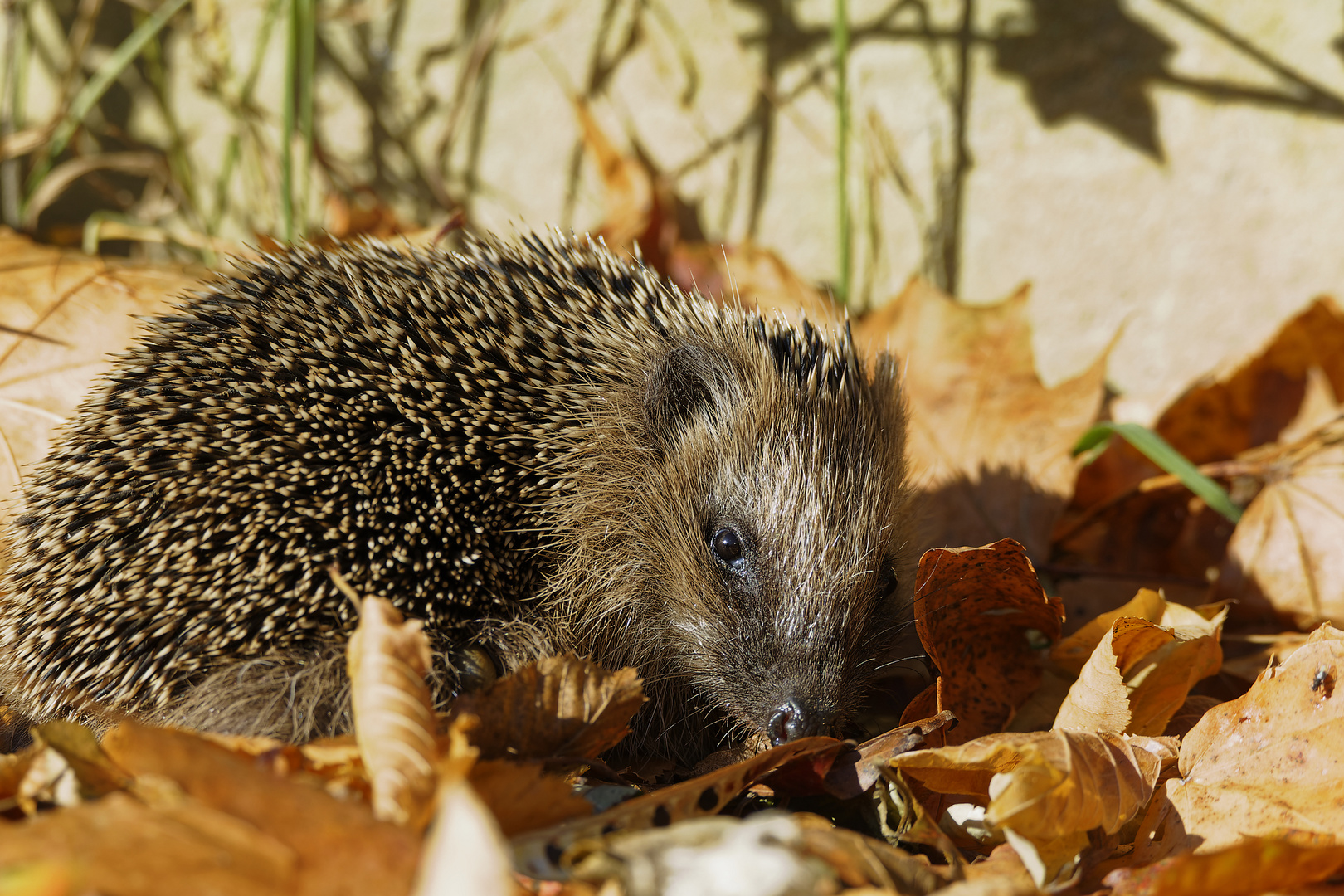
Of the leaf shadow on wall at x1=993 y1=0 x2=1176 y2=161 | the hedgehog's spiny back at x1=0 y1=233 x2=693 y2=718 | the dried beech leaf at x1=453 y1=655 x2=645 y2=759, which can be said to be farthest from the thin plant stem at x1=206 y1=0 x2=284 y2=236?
the dried beech leaf at x1=453 y1=655 x2=645 y2=759

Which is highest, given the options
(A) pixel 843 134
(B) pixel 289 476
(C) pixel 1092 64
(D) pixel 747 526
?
(C) pixel 1092 64

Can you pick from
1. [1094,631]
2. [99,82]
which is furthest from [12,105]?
[1094,631]

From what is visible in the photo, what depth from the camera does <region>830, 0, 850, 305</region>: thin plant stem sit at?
3.78 metres

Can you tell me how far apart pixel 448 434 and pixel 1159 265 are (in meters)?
3.00

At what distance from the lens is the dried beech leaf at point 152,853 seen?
135cm

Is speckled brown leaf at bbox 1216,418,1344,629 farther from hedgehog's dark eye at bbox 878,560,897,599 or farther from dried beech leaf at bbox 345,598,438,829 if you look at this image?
dried beech leaf at bbox 345,598,438,829

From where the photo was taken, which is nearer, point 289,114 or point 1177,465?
point 1177,465

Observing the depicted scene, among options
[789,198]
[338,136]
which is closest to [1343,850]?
[789,198]

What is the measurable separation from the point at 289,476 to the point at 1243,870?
2.08 m

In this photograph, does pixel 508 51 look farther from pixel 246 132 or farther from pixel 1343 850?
pixel 1343 850

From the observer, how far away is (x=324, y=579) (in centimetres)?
234

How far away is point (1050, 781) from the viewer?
1.89 metres

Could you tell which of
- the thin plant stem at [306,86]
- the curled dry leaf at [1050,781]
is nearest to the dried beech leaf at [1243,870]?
the curled dry leaf at [1050,781]

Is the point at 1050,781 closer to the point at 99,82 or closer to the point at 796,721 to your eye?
the point at 796,721
